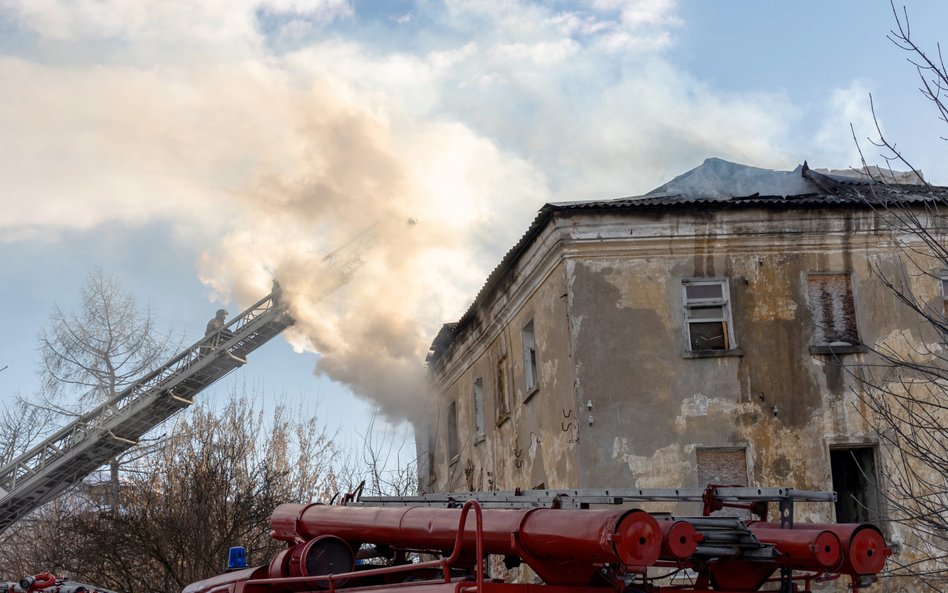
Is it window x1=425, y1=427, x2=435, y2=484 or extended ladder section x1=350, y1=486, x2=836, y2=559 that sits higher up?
window x1=425, y1=427, x2=435, y2=484

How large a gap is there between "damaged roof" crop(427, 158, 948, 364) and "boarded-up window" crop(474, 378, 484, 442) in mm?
1810

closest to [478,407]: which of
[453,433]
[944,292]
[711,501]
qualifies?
[453,433]

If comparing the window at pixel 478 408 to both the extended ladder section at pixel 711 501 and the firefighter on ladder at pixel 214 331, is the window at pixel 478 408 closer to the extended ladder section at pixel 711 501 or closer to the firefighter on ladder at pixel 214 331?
the firefighter on ladder at pixel 214 331

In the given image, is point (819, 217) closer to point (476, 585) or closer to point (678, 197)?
point (678, 197)

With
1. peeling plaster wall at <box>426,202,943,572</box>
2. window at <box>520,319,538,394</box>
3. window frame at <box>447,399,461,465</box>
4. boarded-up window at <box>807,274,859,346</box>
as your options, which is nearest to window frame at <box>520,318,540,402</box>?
window at <box>520,319,538,394</box>

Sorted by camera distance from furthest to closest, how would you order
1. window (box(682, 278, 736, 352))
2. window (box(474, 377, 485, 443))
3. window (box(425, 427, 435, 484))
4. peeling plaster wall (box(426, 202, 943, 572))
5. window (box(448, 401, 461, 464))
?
window (box(425, 427, 435, 484))
window (box(448, 401, 461, 464))
window (box(474, 377, 485, 443))
window (box(682, 278, 736, 352))
peeling plaster wall (box(426, 202, 943, 572))

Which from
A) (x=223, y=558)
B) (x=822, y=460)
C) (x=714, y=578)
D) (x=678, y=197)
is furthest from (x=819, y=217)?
(x=714, y=578)

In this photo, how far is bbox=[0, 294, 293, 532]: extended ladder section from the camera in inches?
1091

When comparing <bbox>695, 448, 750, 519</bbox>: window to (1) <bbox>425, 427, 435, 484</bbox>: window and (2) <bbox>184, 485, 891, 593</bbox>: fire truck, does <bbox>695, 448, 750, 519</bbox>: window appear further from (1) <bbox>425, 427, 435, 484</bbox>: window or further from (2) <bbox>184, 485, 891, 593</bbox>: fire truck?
(1) <bbox>425, 427, 435, 484</bbox>: window

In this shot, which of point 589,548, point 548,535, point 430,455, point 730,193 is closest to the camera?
point 589,548

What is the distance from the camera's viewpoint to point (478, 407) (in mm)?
25422

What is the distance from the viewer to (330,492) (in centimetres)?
2772

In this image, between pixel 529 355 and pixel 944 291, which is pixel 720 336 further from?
pixel 944 291

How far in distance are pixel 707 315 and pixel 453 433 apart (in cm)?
1090
